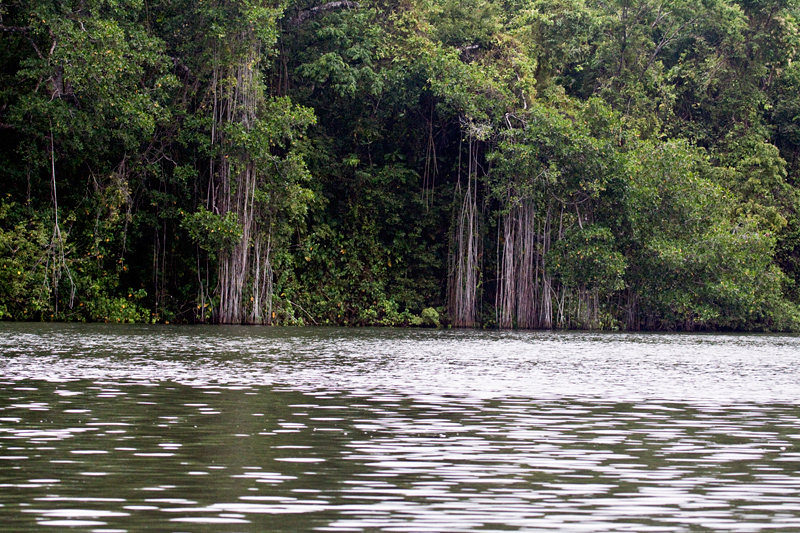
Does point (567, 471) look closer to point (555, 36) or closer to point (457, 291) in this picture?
point (457, 291)

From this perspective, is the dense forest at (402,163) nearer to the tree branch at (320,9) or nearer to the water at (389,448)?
the tree branch at (320,9)

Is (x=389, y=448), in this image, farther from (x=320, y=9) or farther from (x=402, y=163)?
(x=320, y=9)

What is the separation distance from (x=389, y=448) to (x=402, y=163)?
30.3 metres

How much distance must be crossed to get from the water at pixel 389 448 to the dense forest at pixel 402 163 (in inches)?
591

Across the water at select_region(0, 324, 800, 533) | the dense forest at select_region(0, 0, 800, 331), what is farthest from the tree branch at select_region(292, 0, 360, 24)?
the water at select_region(0, 324, 800, 533)

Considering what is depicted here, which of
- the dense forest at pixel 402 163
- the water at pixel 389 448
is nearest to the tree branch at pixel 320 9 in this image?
the dense forest at pixel 402 163

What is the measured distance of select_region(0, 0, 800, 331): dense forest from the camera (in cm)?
2858

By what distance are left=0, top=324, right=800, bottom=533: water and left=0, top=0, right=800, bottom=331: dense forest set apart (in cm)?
1501

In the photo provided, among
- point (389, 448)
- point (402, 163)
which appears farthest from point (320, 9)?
point (389, 448)

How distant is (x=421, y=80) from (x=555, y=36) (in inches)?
280

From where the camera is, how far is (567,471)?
232 inches

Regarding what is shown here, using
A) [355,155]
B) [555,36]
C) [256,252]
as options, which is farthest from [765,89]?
[256,252]

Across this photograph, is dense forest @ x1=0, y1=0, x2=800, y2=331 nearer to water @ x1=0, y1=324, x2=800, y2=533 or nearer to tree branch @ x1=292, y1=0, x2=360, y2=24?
tree branch @ x1=292, y1=0, x2=360, y2=24

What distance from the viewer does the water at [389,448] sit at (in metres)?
4.61
